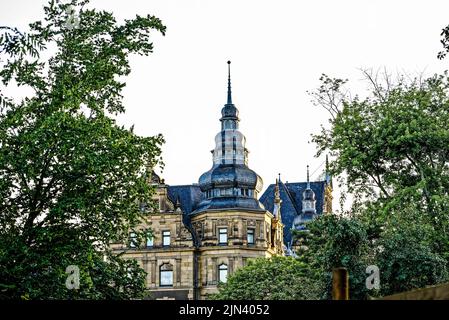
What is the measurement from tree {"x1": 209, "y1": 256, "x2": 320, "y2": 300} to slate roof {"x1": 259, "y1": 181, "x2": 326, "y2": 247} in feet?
114

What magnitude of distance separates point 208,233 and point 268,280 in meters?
21.0

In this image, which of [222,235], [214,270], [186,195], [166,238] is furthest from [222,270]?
[186,195]

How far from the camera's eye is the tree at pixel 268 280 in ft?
154

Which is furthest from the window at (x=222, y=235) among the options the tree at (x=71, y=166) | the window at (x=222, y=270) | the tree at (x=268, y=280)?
the tree at (x=71, y=166)

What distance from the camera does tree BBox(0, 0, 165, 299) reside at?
24.9 m

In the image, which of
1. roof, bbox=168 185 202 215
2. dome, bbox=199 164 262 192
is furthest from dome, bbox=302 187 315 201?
dome, bbox=199 164 262 192

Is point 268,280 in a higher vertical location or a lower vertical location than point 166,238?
lower

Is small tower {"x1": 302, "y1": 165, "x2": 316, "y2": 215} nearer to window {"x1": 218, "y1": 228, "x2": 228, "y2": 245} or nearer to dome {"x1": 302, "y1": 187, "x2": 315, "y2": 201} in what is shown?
dome {"x1": 302, "y1": 187, "x2": 315, "y2": 201}

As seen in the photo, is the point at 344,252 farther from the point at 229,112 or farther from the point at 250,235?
the point at 229,112

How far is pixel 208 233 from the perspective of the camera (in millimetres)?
72375

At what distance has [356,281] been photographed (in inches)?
1367

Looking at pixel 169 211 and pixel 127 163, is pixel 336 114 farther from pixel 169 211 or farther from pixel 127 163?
pixel 169 211

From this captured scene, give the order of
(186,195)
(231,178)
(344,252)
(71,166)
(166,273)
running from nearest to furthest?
(71,166) → (344,252) → (166,273) → (231,178) → (186,195)
